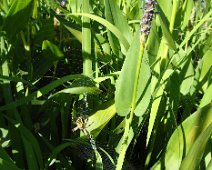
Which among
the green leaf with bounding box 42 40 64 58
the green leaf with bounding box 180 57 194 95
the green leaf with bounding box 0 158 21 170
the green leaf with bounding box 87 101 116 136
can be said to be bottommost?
the green leaf with bounding box 0 158 21 170

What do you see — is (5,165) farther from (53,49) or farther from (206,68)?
(206,68)

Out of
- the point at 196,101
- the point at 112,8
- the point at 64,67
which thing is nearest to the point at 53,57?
the point at 64,67

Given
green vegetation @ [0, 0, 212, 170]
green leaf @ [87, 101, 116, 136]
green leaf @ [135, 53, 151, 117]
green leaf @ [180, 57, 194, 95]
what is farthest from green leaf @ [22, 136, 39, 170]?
green leaf @ [180, 57, 194, 95]

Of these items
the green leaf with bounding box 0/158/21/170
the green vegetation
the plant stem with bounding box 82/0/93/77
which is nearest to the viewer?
the green leaf with bounding box 0/158/21/170

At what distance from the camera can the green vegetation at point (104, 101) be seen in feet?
2.29

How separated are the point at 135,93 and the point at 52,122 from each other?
1.12ft

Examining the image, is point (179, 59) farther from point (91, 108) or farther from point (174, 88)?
point (91, 108)

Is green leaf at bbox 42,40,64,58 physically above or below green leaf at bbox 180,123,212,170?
above

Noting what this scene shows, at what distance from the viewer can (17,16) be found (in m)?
0.86

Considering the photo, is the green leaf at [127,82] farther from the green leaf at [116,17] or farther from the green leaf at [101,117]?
the green leaf at [116,17]

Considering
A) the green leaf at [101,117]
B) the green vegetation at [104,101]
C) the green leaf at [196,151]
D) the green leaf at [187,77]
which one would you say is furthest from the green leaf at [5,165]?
the green leaf at [187,77]

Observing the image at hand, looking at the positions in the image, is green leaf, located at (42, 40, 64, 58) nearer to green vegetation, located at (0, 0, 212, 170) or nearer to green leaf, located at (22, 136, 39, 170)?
green vegetation, located at (0, 0, 212, 170)

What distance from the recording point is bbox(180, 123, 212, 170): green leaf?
1.98 feet

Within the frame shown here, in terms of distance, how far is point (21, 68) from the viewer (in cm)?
101
